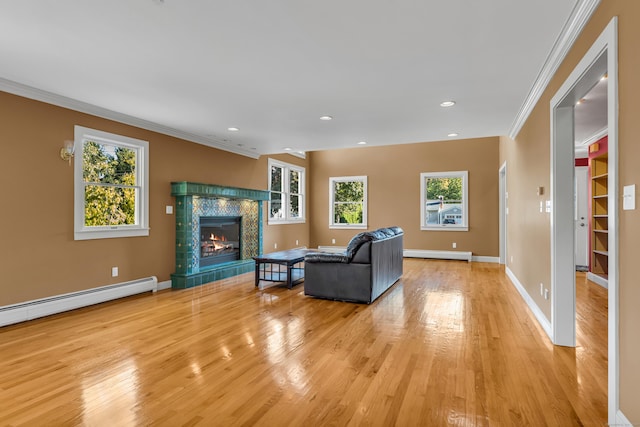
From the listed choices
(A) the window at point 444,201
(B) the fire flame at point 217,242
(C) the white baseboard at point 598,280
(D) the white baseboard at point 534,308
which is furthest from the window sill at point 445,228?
(B) the fire flame at point 217,242

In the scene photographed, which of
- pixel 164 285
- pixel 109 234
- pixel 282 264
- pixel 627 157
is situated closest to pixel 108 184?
pixel 109 234

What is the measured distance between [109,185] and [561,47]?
5207 mm

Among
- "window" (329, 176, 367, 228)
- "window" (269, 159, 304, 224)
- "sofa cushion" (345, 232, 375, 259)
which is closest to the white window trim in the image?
"window" (269, 159, 304, 224)

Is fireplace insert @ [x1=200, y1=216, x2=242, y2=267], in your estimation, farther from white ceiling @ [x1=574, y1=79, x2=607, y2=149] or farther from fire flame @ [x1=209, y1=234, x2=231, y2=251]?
white ceiling @ [x1=574, y1=79, x2=607, y2=149]

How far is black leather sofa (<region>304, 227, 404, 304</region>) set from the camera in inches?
181

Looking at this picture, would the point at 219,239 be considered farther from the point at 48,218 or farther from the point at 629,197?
the point at 629,197

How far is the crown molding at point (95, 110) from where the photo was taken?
372 centimetres

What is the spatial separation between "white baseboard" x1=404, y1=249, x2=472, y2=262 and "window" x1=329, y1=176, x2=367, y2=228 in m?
1.45

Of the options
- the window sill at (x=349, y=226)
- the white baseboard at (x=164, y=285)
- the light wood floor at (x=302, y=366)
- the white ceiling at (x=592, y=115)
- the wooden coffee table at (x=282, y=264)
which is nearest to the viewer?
the light wood floor at (x=302, y=366)

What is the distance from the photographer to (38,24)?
248cm

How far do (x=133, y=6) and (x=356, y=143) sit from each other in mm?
4784

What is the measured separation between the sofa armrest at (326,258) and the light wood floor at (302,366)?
58 centimetres

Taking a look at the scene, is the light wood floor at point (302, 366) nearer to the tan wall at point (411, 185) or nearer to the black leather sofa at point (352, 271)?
the black leather sofa at point (352, 271)

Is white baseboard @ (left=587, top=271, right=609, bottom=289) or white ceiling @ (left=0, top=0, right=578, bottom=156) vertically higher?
white ceiling @ (left=0, top=0, right=578, bottom=156)
